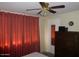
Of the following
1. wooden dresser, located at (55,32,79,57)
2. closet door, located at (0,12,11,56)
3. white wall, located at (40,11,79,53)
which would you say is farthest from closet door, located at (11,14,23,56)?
wooden dresser, located at (55,32,79,57)

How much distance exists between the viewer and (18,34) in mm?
3605

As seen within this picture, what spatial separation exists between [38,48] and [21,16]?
4.33 ft

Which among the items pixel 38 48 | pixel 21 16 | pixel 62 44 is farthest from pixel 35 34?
pixel 62 44

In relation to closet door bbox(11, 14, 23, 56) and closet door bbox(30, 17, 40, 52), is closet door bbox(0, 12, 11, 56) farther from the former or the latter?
closet door bbox(30, 17, 40, 52)

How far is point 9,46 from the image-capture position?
3365 mm

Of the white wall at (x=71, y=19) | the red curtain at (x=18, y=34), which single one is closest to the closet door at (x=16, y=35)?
the red curtain at (x=18, y=34)

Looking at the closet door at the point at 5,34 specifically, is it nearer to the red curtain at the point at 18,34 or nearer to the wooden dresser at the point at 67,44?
the red curtain at the point at 18,34

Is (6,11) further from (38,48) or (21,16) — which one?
(38,48)

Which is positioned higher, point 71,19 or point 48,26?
point 71,19

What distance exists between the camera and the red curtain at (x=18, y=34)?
3.27m

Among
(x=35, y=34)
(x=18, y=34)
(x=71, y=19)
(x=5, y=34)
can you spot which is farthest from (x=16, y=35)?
(x=71, y=19)

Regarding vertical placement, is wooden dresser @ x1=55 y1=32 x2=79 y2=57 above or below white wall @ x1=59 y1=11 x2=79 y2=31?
below

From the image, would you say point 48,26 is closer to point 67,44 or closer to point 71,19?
point 71,19

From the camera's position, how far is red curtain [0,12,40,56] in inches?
129
